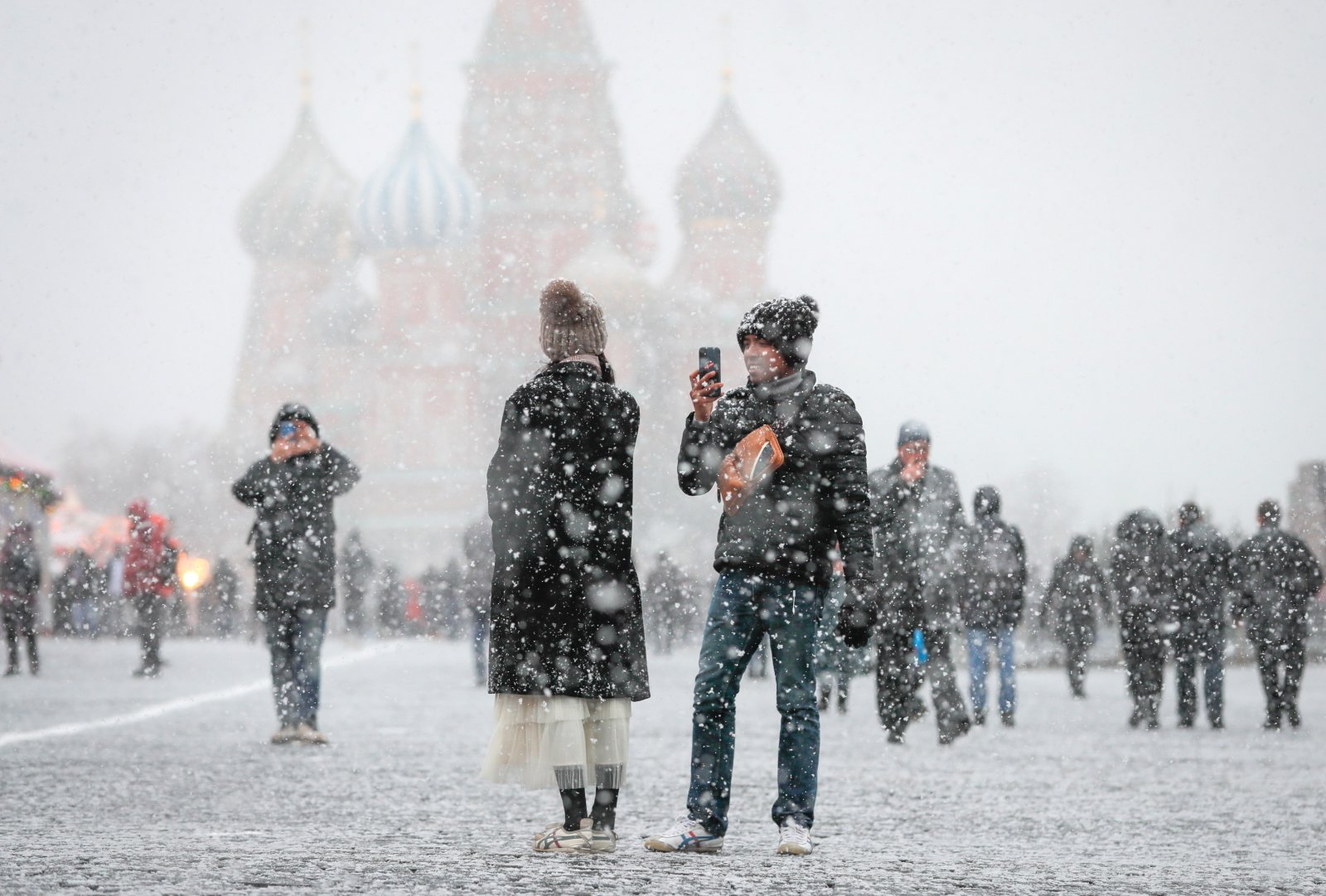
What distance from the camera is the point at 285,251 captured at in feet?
275

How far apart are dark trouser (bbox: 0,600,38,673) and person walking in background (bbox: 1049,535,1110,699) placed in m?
9.03

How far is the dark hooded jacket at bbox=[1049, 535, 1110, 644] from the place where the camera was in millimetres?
18875

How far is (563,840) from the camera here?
5.92m

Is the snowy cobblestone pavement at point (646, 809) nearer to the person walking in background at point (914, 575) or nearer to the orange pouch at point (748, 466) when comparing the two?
the person walking in background at point (914, 575)

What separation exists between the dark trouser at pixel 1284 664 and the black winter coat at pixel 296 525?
6.29 meters

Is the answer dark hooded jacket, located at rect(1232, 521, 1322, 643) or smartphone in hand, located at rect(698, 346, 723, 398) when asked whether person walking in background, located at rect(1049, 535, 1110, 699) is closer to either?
dark hooded jacket, located at rect(1232, 521, 1322, 643)

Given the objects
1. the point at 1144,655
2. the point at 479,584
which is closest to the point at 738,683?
the point at 1144,655

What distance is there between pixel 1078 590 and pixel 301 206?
6771 cm

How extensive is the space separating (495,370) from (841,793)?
67.2 m

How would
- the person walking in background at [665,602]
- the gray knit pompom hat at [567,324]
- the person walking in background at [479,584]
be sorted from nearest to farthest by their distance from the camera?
the gray knit pompom hat at [567,324] → the person walking in background at [479,584] → the person walking in background at [665,602]

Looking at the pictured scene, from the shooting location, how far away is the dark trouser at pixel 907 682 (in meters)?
11.2

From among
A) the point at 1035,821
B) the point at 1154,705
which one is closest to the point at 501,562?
the point at 1035,821

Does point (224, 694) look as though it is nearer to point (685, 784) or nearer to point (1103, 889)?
point (685, 784)

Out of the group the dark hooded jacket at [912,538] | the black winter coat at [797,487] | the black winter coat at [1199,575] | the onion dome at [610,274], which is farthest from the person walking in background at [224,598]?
the black winter coat at [797,487]
